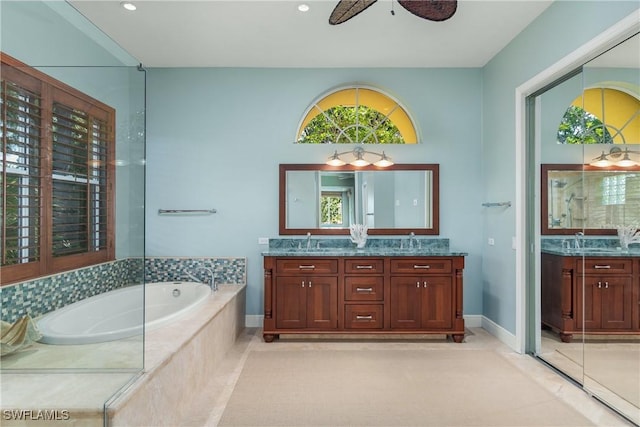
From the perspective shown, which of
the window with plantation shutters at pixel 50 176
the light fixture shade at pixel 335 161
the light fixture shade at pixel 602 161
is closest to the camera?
the window with plantation shutters at pixel 50 176

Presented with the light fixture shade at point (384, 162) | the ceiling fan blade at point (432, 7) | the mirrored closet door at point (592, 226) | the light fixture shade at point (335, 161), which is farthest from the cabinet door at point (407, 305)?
the ceiling fan blade at point (432, 7)

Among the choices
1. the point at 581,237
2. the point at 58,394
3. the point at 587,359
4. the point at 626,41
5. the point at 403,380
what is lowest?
the point at 403,380

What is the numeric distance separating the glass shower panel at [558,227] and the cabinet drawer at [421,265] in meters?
0.81

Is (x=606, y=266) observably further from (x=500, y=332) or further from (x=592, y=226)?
(x=500, y=332)

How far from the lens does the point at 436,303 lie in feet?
11.5

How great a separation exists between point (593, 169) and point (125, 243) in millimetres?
3037

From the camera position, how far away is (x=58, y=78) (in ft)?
4.91

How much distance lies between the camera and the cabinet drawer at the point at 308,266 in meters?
3.53

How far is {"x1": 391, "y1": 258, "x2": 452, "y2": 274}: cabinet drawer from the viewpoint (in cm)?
351

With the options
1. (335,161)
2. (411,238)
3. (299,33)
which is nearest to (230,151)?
(335,161)

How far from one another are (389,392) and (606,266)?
1.71 m

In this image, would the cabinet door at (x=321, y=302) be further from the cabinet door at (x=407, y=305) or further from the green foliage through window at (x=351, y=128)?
the green foliage through window at (x=351, y=128)

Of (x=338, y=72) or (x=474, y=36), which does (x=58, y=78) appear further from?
(x=474, y=36)

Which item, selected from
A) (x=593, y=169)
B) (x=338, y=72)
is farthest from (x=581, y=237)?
(x=338, y=72)
